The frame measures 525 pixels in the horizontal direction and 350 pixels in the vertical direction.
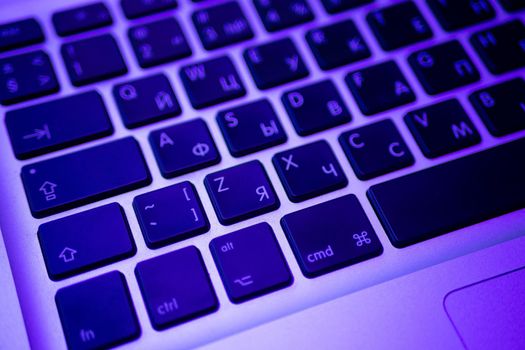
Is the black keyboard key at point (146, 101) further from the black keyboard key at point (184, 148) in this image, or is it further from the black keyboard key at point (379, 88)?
the black keyboard key at point (379, 88)

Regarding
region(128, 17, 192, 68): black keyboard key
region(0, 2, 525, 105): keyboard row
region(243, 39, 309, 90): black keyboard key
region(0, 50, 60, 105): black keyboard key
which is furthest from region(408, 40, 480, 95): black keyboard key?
region(0, 50, 60, 105): black keyboard key

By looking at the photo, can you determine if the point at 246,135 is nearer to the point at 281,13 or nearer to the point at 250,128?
the point at 250,128

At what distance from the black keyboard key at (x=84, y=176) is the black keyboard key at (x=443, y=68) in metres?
0.25

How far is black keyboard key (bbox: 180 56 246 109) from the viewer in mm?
451

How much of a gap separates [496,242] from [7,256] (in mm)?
370

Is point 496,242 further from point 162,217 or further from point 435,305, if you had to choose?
point 162,217

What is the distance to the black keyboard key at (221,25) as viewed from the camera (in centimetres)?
48

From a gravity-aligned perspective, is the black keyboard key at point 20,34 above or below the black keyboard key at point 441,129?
above

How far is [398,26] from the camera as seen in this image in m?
0.49

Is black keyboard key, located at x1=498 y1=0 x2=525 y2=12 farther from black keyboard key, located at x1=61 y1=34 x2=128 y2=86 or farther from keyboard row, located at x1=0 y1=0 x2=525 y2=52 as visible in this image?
black keyboard key, located at x1=61 y1=34 x2=128 y2=86

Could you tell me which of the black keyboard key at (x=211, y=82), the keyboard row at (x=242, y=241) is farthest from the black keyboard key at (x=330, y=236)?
the black keyboard key at (x=211, y=82)

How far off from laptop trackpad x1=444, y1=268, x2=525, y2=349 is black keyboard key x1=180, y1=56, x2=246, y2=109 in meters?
0.24

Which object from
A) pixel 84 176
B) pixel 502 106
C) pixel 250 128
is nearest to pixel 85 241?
pixel 84 176

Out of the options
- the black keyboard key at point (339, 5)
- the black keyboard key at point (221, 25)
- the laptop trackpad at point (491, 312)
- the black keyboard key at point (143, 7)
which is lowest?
the laptop trackpad at point (491, 312)
